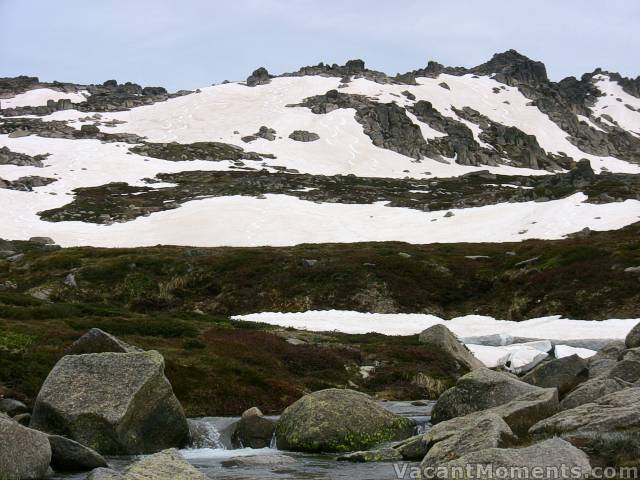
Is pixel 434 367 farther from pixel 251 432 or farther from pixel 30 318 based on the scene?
pixel 30 318

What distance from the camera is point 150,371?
762 inches

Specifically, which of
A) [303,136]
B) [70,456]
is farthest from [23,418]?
[303,136]

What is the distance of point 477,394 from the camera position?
22531mm

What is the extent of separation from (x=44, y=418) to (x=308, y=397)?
8468 mm

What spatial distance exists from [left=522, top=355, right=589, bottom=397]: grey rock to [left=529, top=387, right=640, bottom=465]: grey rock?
487 inches

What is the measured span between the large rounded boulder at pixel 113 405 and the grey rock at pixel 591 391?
12.0 m

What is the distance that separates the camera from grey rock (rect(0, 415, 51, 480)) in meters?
14.1

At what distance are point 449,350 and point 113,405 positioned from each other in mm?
22888

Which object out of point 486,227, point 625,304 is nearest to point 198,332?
point 625,304

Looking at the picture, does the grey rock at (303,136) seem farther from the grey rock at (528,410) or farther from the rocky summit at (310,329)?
the grey rock at (528,410)

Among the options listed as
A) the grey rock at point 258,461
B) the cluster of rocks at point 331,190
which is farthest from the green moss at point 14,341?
the cluster of rocks at point 331,190

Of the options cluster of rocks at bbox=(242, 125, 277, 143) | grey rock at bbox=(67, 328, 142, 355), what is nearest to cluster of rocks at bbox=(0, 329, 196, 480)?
grey rock at bbox=(67, 328, 142, 355)

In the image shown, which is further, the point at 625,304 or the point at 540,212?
the point at 540,212

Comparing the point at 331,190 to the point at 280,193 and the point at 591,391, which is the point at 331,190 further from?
the point at 591,391
